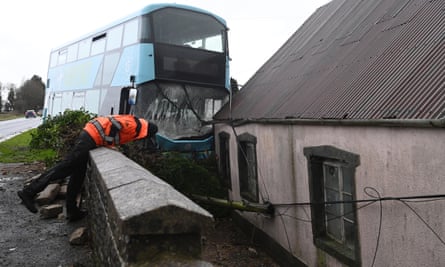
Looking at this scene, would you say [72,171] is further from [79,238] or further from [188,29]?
[188,29]

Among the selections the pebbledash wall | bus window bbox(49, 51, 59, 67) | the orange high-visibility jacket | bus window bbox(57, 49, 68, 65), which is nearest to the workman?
the orange high-visibility jacket

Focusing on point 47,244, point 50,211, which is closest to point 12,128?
point 50,211

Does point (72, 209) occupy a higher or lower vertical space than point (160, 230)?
lower

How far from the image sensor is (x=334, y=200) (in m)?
6.28

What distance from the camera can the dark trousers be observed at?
6.18m

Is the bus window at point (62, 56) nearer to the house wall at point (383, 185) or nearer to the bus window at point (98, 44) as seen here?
the bus window at point (98, 44)

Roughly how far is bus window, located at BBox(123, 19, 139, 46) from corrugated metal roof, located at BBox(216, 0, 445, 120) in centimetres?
359

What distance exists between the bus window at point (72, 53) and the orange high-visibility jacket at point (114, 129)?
983cm

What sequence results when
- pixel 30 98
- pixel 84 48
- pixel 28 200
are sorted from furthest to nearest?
pixel 30 98, pixel 84 48, pixel 28 200

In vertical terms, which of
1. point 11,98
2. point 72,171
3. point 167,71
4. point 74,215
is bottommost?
point 74,215

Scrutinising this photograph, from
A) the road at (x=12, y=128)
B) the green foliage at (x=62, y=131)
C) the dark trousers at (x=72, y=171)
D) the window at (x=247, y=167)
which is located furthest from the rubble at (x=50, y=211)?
the road at (x=12, y=128)

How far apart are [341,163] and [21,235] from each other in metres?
5.02

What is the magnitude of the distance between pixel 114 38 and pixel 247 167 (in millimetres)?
6053

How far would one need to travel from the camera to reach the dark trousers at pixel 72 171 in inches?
243
